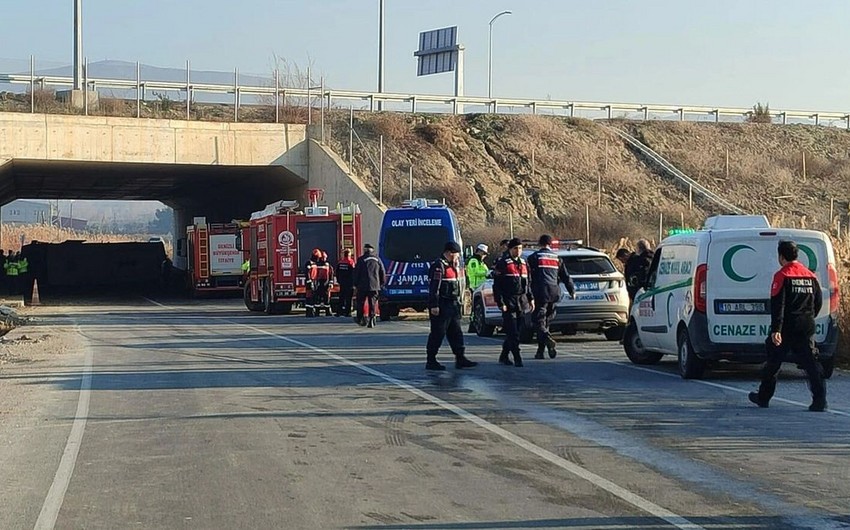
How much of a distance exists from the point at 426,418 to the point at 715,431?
9.22 feet

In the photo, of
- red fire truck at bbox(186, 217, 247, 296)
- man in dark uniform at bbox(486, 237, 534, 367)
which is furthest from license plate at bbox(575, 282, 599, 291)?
red fire truck at bbox(186, 217, 247, 296)

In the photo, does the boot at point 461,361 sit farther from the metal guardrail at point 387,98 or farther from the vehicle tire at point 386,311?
the metal guardrail at point 387,98

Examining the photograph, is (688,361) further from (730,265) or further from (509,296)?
(509,296)

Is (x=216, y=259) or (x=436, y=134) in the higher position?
(x=436, y=134)

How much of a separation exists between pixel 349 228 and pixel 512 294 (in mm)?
16290

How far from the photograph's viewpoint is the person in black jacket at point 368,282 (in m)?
26.0

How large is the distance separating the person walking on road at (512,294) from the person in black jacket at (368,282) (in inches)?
366

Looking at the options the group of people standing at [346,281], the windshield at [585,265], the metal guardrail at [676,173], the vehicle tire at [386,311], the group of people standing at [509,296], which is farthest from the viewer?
the metal guardrail at [676,173]

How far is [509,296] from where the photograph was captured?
54.2 ft

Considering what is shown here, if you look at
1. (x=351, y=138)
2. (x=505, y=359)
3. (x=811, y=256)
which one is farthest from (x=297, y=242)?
(x=811, y=256)

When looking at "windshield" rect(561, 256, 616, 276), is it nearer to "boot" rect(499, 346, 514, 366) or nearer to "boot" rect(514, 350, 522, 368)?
"boot" rect(499, 346, 514, 366)

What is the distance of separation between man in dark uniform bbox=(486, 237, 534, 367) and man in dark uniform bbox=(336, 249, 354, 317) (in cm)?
1302

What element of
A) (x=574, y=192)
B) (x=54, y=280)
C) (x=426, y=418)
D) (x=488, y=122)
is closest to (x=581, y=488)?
(x=426, y=418)

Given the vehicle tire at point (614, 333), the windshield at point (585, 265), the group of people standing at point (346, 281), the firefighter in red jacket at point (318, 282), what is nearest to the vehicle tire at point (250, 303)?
the group of people standing at point (346, 281)
